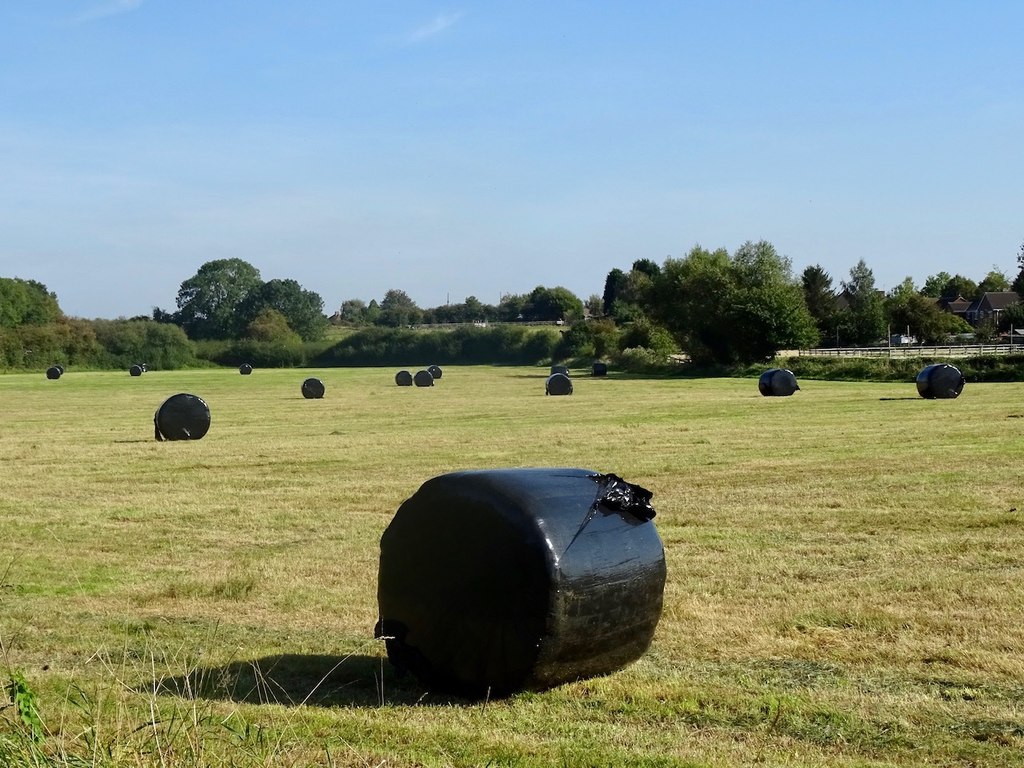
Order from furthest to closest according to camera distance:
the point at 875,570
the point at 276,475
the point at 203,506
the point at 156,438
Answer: the point at 156,438, the point at 276,475, the point at 203,506, the point at 875,570

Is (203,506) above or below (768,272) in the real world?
below

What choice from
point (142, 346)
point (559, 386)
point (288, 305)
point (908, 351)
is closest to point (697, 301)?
point (908, 351)

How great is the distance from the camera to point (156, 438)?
28859 mm

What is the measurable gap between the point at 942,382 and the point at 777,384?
7.27 meters

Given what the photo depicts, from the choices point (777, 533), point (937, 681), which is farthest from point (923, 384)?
point (937, 681)

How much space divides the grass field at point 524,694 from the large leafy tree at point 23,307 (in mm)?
121625

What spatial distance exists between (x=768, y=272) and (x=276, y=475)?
6339cm

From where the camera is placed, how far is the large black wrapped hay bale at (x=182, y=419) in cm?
2850

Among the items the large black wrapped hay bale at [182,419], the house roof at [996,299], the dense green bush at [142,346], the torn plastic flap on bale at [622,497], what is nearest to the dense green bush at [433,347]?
the dense green bush at [142,346]

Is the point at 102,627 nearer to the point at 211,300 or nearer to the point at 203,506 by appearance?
the point at 203,506

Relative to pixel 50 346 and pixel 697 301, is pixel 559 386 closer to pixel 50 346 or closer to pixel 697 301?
pixel 697 301

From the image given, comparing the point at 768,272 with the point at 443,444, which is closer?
the point at 443,444

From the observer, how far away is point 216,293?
18838 centimetres

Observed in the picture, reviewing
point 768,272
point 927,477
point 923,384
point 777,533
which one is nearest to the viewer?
point 777,533
